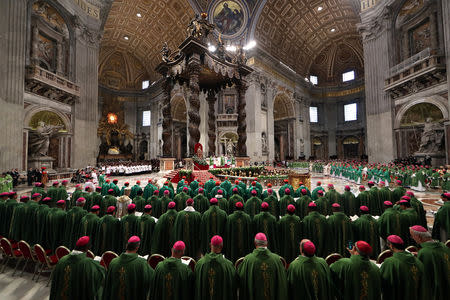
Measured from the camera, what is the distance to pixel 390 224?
3484mm

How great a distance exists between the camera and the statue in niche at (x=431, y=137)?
1203 centimetres

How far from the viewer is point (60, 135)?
14.6 meters

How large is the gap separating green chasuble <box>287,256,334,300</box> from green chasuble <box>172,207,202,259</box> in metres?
2.03

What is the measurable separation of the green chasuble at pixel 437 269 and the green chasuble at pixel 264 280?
1.49 meters

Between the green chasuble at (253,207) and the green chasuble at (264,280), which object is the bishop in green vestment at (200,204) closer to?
the green chasuble at (253,207)

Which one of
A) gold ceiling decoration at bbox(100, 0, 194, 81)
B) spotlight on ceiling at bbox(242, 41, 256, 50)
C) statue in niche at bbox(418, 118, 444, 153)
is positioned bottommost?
statue in niche at bbox(418, 118, 444, 153)

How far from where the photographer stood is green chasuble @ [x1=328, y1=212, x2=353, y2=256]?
329 centimetres

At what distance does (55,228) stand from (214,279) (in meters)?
3.25

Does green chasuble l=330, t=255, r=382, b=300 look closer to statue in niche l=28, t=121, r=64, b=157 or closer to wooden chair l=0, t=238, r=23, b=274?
wooden chair l=0, t=238, r=23, b=274

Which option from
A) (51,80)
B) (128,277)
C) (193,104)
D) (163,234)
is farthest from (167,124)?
(128,277)

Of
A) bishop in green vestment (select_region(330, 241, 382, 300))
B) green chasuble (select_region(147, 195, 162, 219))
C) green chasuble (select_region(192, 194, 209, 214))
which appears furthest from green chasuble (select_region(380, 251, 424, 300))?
green chasuble (select_region(147, 195, 162, 219))

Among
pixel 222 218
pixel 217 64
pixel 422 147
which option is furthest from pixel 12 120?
pixel 422 147

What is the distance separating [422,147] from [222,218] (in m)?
15.6

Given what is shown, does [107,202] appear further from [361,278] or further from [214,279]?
[361,278]
